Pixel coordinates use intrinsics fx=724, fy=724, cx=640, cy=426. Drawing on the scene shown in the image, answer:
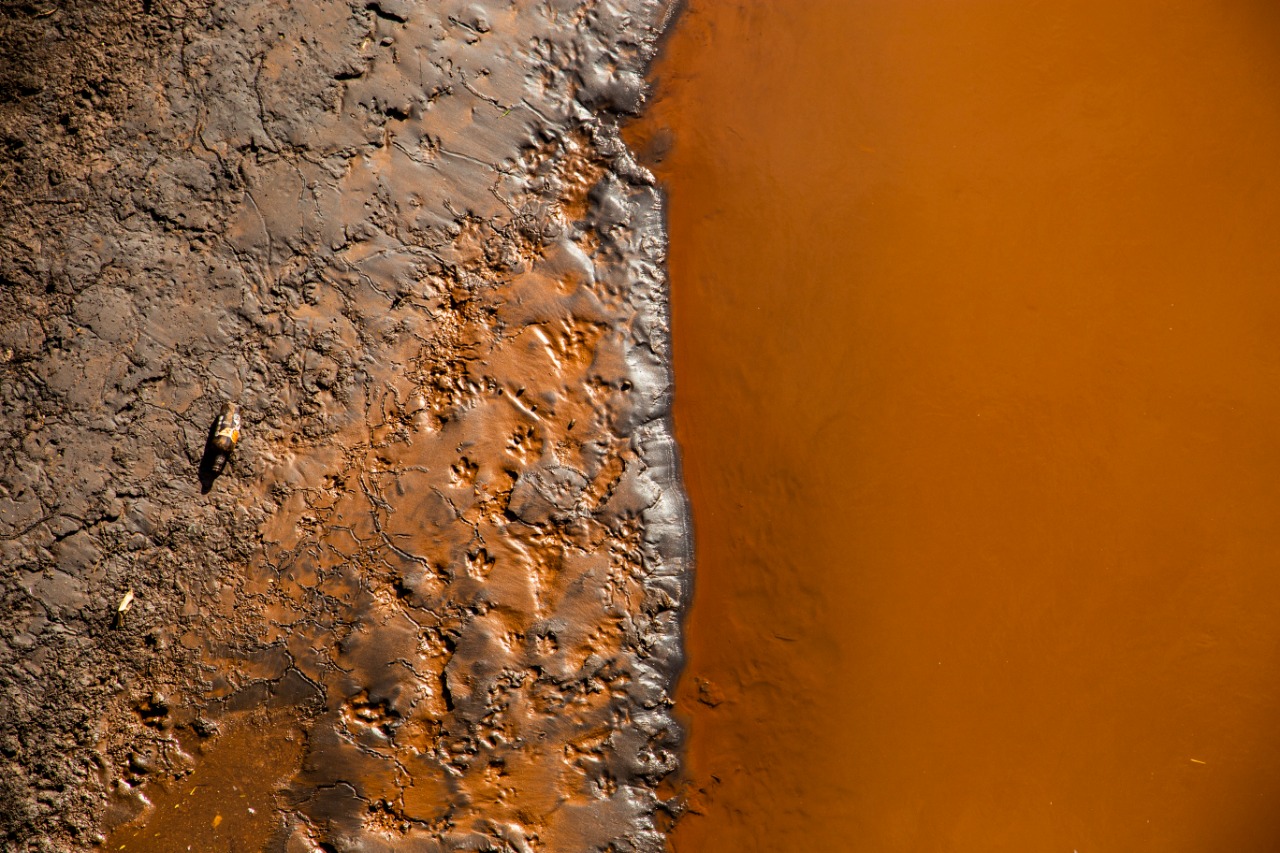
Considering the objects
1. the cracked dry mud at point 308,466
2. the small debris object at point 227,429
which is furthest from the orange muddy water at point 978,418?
the small debris object at point 227,429

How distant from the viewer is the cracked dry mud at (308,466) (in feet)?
8.39

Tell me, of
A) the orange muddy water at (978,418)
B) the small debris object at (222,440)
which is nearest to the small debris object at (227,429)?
the small debris object at (222,440)

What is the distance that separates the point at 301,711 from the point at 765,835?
1783 millimetres

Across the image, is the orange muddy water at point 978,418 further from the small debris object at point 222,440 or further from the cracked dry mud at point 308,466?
the small debris object at point 222,440

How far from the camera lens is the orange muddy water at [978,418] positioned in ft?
9.30

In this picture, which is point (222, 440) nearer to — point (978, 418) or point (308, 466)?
point (308, 466)

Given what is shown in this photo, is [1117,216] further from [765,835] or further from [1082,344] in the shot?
[765,835]

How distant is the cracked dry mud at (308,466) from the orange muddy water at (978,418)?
45cm

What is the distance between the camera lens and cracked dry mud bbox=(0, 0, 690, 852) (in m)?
2.56

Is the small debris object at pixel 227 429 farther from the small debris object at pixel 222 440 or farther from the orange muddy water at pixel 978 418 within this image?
the orange muddy water at pixel 978 418

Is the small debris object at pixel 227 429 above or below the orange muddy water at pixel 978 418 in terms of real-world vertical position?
below

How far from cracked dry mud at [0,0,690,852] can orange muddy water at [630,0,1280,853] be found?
1.48 feet

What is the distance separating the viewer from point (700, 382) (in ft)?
9.79

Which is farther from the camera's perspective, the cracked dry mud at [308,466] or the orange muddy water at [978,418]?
the orange muddy water at [978,418]
